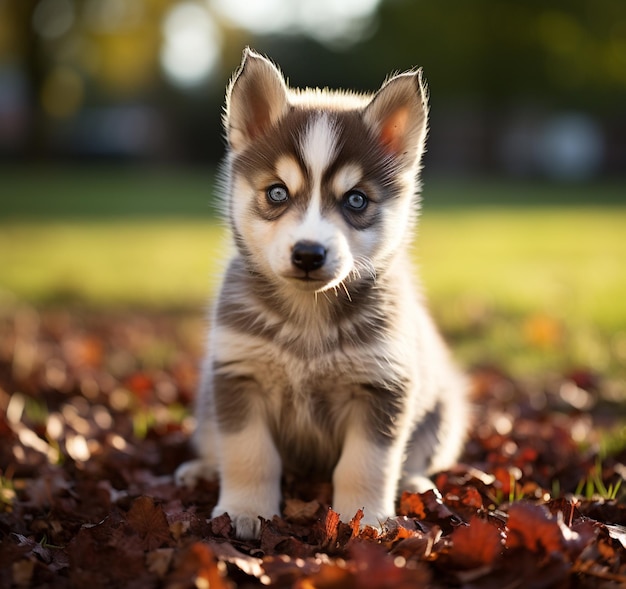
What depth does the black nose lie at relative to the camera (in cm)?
292

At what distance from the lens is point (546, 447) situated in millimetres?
4102

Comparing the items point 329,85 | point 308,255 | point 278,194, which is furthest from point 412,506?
point 329,85

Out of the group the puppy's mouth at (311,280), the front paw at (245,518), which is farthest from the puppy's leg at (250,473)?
the puppy's mouth at (311,280)

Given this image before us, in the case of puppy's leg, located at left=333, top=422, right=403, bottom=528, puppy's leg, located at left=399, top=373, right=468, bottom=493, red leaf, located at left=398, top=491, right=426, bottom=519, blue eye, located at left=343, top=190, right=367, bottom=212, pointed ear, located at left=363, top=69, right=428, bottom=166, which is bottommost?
puppy's leg, located at left=399, top=373, right=468, bottom=493

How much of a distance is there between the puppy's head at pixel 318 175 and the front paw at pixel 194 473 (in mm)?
1008

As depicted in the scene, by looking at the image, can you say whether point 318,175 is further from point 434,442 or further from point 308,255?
point 434,442

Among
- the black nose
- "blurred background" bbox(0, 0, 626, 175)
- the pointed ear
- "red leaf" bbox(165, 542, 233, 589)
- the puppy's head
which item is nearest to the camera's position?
"red leaf" bbox(165, 542, 233, 589)

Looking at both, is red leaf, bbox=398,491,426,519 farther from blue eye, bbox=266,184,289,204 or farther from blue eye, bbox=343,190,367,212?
blue eye, bbox=266,184,289,204

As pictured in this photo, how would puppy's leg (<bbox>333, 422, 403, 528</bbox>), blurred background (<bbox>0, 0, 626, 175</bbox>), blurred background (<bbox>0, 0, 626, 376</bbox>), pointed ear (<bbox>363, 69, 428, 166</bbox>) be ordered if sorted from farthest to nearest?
blurred background (<bbox>0, 0, 626, 175</bbox>) < blurred background (<bbox>0, 0, 626, 376</bbox>) < pointed ear (<bbox>363, 69, 428, 166</bbox>) < puppy's leg (<bbox>333, 422, 403, 528</bbox>)

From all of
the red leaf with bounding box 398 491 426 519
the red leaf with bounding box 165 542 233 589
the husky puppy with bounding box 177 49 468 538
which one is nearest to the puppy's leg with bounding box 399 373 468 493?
the husky puppy with bounding box 177 49 468 538

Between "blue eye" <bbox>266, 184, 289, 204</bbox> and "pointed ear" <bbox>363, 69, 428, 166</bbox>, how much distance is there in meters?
0.50

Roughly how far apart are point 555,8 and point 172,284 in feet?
100

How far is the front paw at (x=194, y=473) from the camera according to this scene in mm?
3665

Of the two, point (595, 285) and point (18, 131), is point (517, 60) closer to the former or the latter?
point (18, 131)
